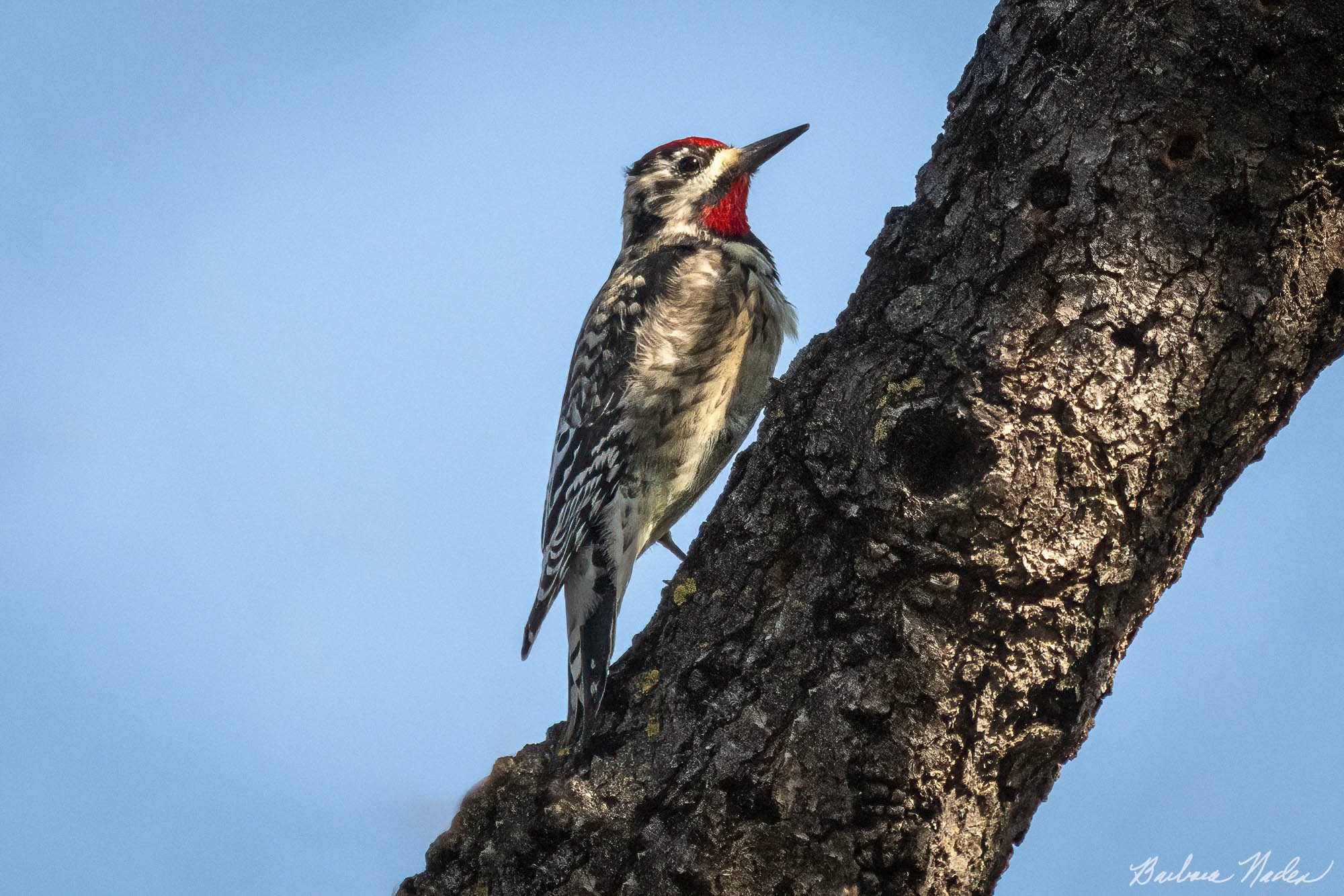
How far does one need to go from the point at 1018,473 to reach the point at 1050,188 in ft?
2.02

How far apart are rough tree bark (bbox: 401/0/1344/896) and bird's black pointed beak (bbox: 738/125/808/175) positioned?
2988 millimetres

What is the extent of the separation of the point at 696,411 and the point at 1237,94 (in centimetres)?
243

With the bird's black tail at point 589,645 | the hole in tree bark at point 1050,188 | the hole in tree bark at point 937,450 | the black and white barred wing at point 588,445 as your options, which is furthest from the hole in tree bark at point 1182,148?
the black and white barred wing at point 588,445

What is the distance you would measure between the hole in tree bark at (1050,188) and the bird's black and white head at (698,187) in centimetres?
293

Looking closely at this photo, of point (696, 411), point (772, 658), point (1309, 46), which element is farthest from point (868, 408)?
point (696, 411)

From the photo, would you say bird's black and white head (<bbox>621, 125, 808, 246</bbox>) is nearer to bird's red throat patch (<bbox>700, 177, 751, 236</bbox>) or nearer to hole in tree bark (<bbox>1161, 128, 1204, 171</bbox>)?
bird's red throat patch (<bbox>700, 177, 751, 236</bbox>)

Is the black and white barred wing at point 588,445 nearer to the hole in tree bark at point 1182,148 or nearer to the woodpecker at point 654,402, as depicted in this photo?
the woodpecker at point 654,402

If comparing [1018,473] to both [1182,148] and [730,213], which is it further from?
[730,213]

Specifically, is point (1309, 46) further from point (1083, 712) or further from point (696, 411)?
point (696, 411)

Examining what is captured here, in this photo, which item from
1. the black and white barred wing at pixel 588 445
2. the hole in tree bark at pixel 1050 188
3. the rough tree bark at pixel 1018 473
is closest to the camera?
the rough tree bark at pixel 1018 473

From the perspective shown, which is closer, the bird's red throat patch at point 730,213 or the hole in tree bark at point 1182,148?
the hole in tree bark at point 1182,148

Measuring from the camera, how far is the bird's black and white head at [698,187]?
16.9ft

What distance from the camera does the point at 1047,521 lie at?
2.09 metres

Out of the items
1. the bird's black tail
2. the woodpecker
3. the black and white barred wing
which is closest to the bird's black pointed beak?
the woodpecker
